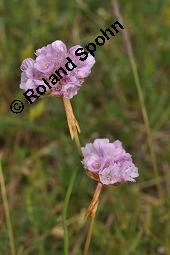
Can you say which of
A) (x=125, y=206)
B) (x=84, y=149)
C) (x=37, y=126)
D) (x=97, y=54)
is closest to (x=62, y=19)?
(x=97, y=54)

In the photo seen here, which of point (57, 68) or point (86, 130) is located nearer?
point (57, 68)

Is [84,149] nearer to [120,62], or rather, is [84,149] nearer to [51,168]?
[51,168]

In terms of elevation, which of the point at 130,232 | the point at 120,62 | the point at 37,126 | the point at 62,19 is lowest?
the point at 130,232

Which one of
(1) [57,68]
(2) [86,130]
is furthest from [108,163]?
(2) [86,130]

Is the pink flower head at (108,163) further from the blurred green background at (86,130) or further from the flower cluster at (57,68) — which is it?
the blurred green background at (86,130)

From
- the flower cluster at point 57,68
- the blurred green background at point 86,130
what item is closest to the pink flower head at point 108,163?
the flower cluster at point 57,68

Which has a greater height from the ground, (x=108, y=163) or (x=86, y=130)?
(x=86, y=130)

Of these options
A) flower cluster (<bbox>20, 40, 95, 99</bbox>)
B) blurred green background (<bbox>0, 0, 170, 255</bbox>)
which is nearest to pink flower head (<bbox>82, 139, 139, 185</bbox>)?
A: flower cluster (<bbox>20, 40, 95, 99</bbox>)

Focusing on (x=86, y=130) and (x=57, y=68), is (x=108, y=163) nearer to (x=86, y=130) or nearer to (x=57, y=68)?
(x=57, y=68)
